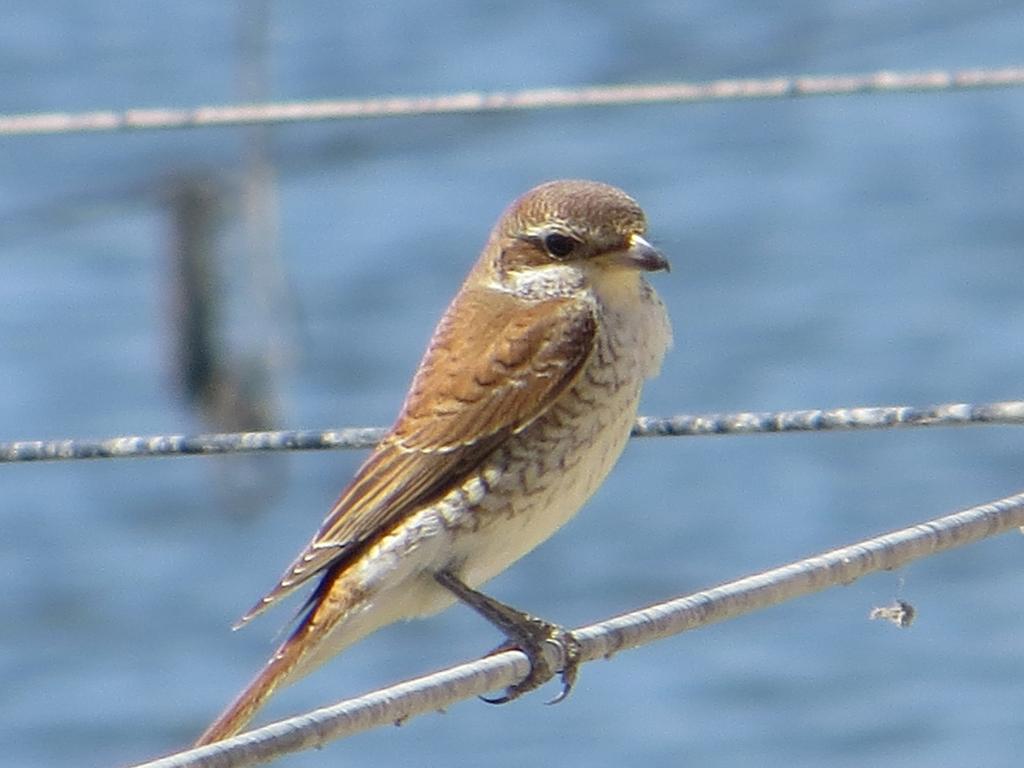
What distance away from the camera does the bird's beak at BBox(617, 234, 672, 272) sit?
4.02 m

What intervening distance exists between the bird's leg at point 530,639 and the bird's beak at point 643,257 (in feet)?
1.93

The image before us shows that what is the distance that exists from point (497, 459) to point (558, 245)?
41 centimetres

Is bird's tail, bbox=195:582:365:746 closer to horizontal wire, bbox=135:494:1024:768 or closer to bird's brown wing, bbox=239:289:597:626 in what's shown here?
bird's brown wing, bbox=239:289:597:626

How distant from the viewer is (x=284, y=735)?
264 centimetres

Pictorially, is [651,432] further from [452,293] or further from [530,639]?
[452,293]

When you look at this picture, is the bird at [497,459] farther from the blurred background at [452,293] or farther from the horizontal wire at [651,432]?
the blurred background at [452,293]

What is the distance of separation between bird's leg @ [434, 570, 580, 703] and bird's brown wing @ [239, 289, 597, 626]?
189 millimetres

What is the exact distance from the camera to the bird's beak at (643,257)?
402 centimetres

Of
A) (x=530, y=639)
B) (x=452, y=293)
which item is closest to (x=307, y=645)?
(x=530, y=639)

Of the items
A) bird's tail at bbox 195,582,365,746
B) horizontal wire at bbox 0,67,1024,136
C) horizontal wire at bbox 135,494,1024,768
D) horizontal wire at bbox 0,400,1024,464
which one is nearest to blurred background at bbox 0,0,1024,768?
horizontal wire at bbox 0,67,1024,136

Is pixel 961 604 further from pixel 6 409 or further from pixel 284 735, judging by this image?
pixel 284 735

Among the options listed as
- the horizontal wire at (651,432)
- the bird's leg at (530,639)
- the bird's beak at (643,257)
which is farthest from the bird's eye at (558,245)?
the bird's leg at (530,639)

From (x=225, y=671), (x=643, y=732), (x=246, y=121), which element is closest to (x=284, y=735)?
(x=246, y=121)

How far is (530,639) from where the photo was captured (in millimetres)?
3814
